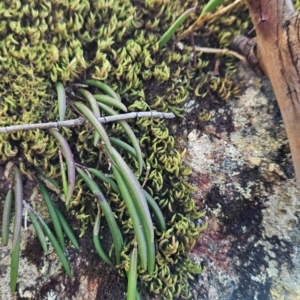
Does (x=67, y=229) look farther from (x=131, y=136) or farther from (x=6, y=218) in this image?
(x=131, y=136)

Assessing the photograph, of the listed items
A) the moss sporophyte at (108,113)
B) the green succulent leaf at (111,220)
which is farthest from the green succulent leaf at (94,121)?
the green succulent leaf at (111,220)

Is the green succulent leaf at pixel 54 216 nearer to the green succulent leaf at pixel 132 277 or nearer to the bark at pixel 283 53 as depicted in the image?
the green succulent leaf at pixel 132 277

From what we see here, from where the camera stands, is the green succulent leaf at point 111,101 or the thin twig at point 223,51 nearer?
the green succulent leaf at point 111,101

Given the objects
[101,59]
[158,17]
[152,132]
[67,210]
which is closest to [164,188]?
[152,132]

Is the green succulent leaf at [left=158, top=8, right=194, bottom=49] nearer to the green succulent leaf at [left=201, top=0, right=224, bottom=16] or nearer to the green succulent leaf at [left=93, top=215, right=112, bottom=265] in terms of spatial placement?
the green succulent leaf at [left=201, top=0, right=224, bottom=16]

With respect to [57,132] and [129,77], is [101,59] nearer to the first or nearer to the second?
[129,77]
